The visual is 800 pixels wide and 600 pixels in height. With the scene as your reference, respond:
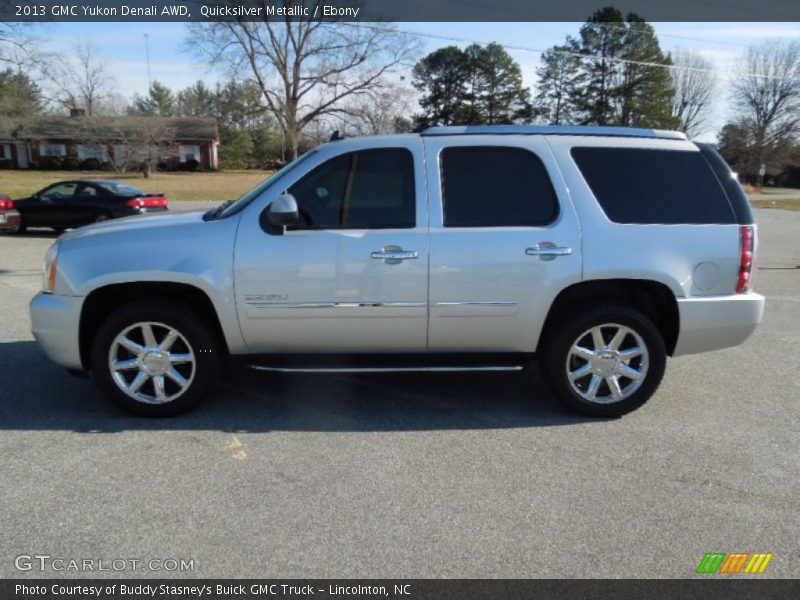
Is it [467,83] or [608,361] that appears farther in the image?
[467,83]

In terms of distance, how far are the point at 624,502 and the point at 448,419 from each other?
1374mm

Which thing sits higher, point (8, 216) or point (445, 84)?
point (445, 84)

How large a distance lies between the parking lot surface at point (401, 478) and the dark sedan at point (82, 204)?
11.2 metres

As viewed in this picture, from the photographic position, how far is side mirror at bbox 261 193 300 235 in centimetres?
380

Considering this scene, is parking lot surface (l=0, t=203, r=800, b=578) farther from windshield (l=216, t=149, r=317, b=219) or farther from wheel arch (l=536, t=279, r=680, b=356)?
windshield (l=216, t=149, r=317, b=219)

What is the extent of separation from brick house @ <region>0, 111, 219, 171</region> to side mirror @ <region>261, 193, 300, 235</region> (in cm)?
5274

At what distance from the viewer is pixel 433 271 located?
397cm

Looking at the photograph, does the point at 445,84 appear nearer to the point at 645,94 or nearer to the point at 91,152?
the point at 645,94

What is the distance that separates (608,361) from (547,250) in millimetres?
933

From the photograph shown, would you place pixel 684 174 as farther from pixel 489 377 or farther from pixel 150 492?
pixel 150 492

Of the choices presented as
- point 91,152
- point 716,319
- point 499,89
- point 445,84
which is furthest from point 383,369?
point 91,152

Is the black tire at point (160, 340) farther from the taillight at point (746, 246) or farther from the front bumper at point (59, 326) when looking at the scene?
the taillight at point (746, 246)

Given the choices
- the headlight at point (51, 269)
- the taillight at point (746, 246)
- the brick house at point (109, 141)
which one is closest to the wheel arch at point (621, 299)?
the taillight at point (746, 246)

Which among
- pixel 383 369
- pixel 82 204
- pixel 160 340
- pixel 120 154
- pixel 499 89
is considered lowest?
pixel 383 369
